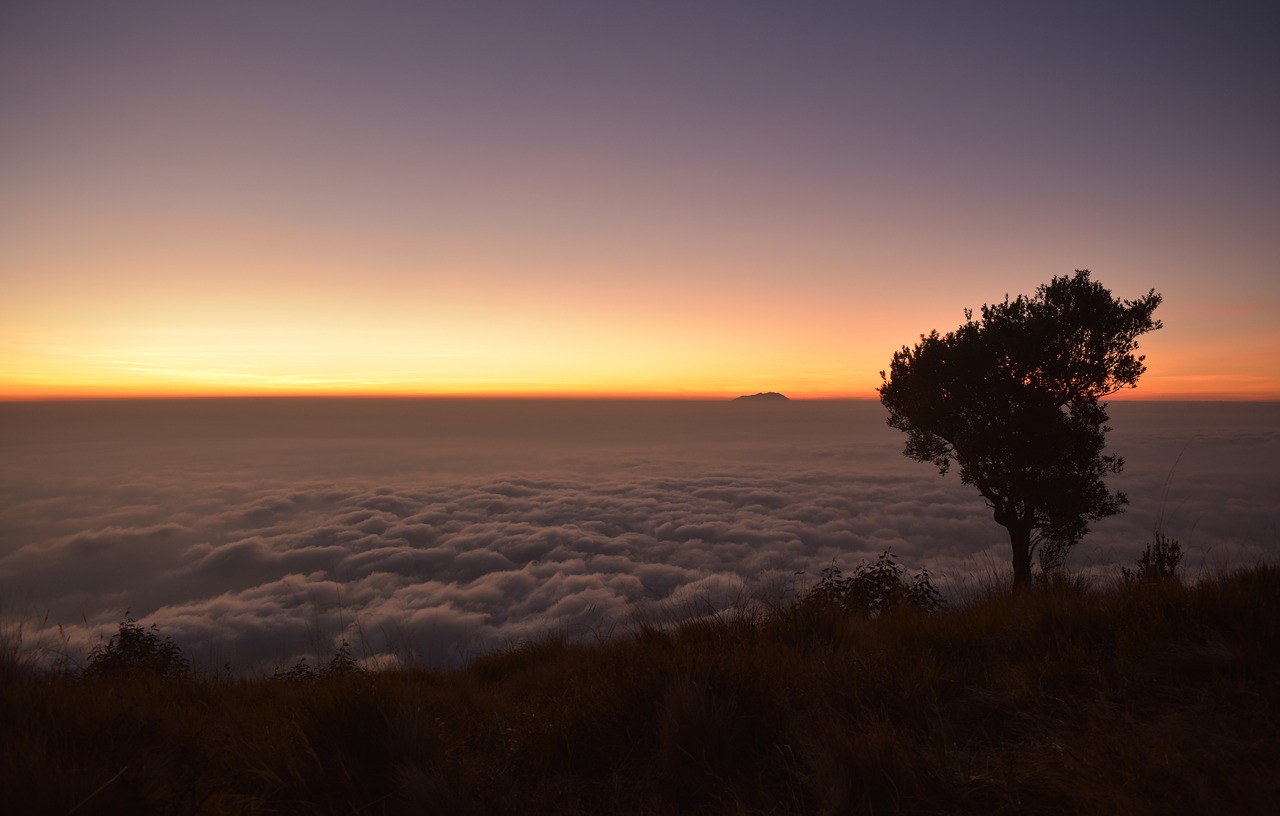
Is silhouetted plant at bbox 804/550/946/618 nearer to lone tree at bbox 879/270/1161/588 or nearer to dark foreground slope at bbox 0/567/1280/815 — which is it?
lone tree at bbox 879/270/1161/588

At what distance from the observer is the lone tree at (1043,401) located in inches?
733

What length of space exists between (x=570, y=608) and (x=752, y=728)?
2515 inches

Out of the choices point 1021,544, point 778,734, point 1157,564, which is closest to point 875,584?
point 1021,544

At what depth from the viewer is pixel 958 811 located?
316 cm

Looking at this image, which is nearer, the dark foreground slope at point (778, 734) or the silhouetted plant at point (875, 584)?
the dark foreground slope at point (778, 734)

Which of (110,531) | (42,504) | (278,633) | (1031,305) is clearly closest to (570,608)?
(278,633)

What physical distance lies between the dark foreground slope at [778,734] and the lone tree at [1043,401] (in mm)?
14352

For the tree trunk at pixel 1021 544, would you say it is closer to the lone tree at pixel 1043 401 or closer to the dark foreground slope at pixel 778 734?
the lone tree at pixel 1043 401

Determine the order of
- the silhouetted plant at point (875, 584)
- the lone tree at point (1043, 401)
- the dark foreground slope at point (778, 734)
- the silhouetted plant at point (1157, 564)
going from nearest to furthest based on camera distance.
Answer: the dark foreground slope at point (778, 734) < the silhouetted plant at point (1157, 564) < the silhouetted plant at point (875, 584) < the lone tree at point (1043, 401)

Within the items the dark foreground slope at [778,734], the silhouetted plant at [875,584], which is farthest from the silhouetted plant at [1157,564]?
the silhouetted plant at [875,584]

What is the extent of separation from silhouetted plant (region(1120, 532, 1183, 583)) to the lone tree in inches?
420

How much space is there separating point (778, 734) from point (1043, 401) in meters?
19.5

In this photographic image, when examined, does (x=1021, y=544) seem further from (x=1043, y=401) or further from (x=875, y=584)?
(x=875, y=584)

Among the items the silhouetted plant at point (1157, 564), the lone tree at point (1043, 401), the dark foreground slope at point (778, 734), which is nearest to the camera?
the dark foreground slope at point (778, 734)
